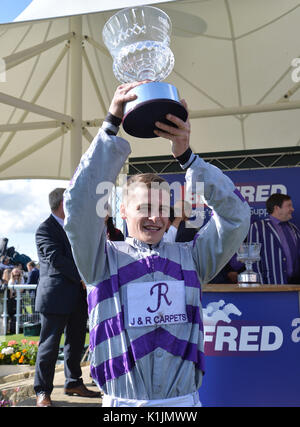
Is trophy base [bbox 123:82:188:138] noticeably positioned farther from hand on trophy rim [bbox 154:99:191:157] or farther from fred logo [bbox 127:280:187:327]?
fred logo [bbox 127:280:187:327]

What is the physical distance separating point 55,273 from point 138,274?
98.2 inches

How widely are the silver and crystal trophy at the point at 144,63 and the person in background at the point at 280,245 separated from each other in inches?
116

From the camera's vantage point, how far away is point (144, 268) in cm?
130

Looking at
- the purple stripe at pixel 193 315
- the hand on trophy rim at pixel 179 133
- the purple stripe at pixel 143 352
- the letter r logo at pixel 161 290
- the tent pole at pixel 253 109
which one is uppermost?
the tent pole at pixel 253 109

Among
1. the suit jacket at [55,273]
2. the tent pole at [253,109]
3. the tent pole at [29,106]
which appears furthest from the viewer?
the tent pole at [253,109]

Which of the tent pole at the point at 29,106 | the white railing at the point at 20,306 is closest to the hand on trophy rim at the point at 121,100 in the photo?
the tent pole at the point at 29,106

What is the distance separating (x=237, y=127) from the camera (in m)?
7.32

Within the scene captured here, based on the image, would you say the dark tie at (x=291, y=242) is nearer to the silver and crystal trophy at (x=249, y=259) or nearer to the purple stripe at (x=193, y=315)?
the silver and crystal trophy at (x=249, y=259)

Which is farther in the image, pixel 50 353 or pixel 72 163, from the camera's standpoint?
pixel 72 163

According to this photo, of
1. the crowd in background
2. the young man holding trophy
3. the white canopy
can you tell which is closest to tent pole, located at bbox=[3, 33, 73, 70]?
the white canopy

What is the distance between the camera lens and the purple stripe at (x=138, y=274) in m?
1.27

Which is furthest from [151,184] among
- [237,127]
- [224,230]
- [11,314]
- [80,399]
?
[11,314]

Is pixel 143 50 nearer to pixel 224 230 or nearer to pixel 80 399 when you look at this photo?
pixel 224 230

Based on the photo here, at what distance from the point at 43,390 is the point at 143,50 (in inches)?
116
